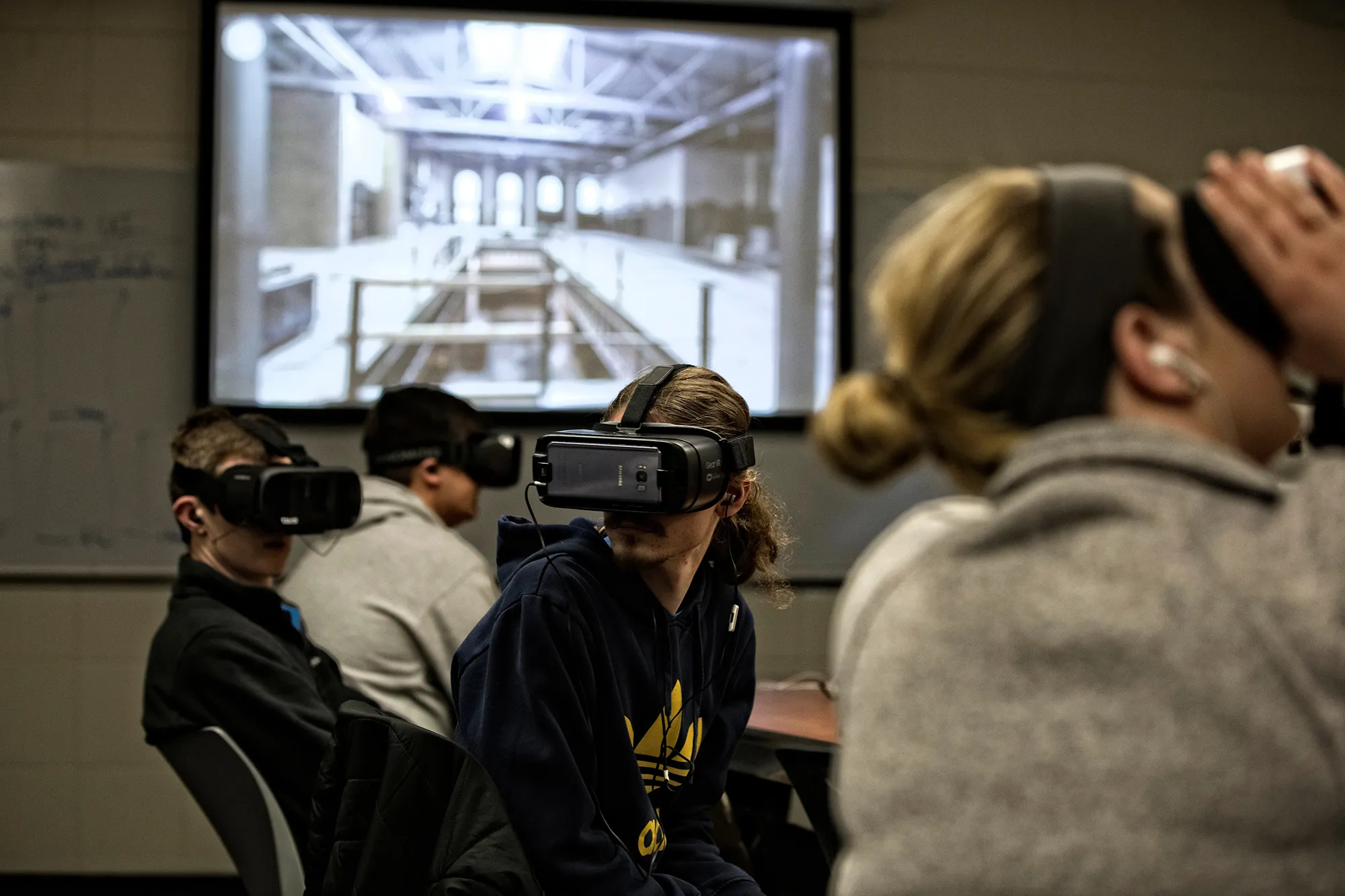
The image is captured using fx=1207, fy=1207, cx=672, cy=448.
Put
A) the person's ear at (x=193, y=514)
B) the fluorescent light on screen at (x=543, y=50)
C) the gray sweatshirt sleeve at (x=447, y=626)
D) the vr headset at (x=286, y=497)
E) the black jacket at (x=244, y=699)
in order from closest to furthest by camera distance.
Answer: the black jacket at (x=244, y=699) < the vr headset at (x=286, y=497) < the person's ear at (x=193, y=514) < the gray sweatshirt sleeve at (x=447, y=626) < the fluorescent light on screen at (x=543, y=50)

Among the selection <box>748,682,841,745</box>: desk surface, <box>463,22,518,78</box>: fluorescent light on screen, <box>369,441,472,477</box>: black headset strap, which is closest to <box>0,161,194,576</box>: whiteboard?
<box>463,22,518,78</box>: fluorescent light on screen

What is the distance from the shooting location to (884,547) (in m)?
0.76

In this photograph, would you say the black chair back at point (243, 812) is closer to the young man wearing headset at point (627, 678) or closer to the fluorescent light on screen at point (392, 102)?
the young man wearing headset at point (627, 678)

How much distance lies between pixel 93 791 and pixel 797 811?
201 centimetres

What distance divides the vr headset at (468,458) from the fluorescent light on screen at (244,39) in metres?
1.47

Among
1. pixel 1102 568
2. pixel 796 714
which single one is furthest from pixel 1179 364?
pixel 796 714

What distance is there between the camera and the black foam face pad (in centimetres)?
67

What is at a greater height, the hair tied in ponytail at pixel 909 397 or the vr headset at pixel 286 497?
the hair tied in ponytail at pixel 909 397

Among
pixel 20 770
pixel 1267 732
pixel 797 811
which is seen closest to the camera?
pixel 1267 732

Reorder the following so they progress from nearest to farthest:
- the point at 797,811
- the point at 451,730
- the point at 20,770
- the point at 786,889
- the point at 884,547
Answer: the point at 884,547
the point at 451,730
the point at 786,889
the point at 797,811
the point at 20,770

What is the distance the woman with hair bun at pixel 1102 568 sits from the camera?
60 centimetres

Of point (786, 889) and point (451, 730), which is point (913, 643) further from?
point (786, 889)

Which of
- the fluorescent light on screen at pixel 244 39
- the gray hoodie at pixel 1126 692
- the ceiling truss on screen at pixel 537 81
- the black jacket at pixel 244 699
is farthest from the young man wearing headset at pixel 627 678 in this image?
the fluorescent light on screen at pixel 244 39

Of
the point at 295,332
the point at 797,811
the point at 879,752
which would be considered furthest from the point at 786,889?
the point at 879,752
